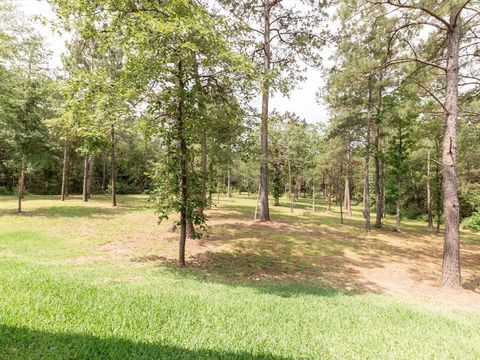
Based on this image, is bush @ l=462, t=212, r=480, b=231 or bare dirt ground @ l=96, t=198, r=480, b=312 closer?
bare dirt ground @ l=96, t=198, r=480, b=312

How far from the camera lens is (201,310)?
16.1ft

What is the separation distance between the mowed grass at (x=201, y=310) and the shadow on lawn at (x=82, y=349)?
0.01m

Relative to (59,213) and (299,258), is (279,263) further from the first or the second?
(59,213)

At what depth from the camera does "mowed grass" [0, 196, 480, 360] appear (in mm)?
3455

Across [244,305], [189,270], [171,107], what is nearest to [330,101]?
[171,107]

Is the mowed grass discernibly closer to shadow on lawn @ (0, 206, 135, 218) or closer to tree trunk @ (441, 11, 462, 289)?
tree trunk @ (441, 11, 462, 289)

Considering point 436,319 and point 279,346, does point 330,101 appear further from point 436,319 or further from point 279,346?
point 279,346

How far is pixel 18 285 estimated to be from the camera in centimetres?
508

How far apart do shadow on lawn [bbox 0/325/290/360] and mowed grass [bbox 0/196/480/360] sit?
0.01 meters

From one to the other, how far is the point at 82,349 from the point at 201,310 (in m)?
2.12

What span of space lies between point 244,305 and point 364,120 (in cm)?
1789

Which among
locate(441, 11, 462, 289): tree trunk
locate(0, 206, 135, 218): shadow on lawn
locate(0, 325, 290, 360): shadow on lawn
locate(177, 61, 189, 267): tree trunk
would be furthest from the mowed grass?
locate(0, 206, 135, 218): shadow on lawn

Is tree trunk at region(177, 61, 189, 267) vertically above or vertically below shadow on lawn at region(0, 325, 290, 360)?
above

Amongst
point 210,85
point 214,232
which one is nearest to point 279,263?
point 214,232
